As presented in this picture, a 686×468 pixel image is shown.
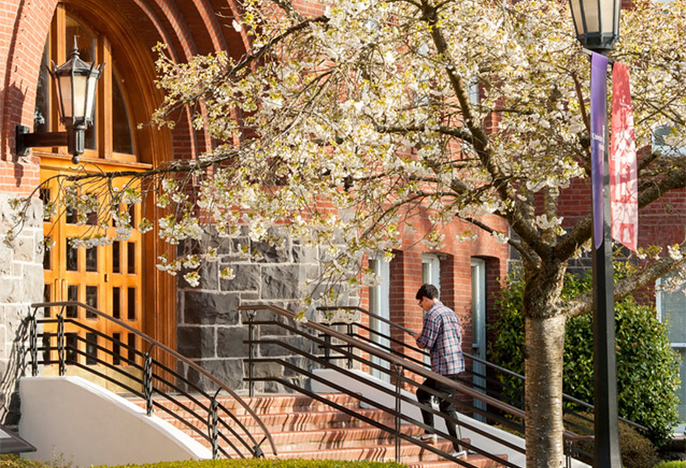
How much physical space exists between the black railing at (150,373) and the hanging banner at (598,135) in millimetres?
3911

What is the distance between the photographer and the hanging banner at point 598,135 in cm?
693

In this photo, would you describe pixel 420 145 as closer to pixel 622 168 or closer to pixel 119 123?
pixel 622 168

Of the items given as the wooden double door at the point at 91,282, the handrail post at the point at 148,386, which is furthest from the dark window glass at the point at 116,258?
the handrail post at the point at 148,386

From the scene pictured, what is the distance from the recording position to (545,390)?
926 cm

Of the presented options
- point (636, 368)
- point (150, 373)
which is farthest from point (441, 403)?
point (636, 368)

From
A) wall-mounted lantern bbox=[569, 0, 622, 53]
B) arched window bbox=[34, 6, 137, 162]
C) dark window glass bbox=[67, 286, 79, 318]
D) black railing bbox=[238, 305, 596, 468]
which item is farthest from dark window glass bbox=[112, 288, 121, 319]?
wall-mounted lantern bbox=[569, 0, 622, 53]

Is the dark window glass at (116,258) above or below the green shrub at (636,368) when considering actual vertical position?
above

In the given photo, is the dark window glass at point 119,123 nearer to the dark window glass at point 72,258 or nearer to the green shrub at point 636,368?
the dark window glass at point 72,258

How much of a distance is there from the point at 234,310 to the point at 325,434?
2216 mm

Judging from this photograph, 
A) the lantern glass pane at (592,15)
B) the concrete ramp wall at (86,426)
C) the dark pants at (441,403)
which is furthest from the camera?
the dark pants at (441,403)

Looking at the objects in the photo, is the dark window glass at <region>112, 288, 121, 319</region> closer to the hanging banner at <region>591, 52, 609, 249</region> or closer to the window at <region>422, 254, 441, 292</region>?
the window at <region>422, 254, 441, 292</region>

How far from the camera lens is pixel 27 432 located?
10930 mm

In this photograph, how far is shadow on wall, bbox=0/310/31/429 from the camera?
35.1 ft

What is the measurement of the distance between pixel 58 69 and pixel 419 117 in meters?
4.02
